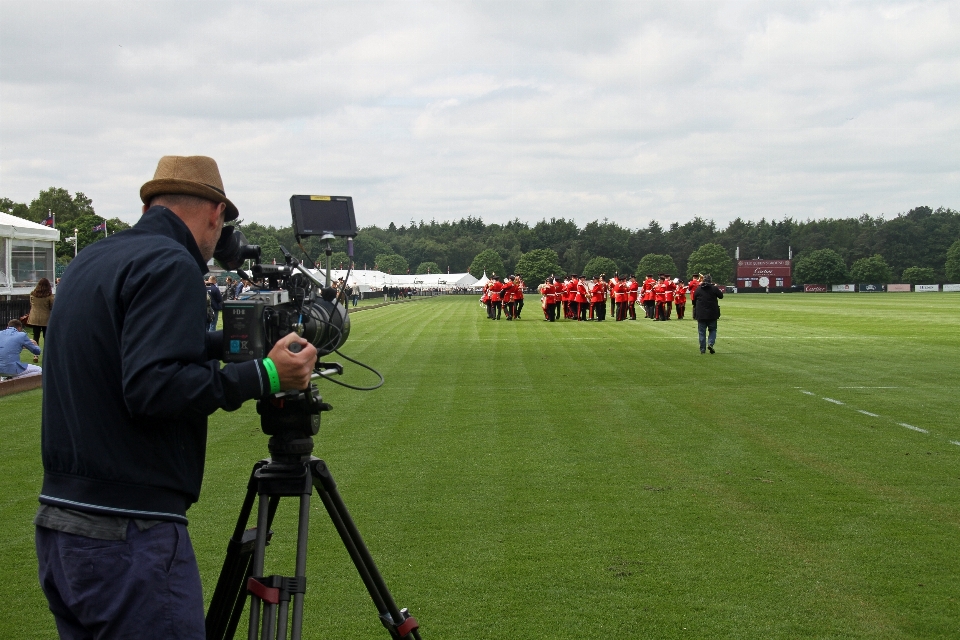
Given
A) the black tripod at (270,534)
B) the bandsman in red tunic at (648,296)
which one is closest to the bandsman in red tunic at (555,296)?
the bandsman in red tunic at (648,296)

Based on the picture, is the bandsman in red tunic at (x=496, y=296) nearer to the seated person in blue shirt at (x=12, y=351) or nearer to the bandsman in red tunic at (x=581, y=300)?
the bandsman in red tunic at (x=581, y=300)

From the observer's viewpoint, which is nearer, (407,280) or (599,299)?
(599,299)

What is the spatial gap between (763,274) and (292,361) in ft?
423

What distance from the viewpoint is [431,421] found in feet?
39.0

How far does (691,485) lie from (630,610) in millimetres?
3130

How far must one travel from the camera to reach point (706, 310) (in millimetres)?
21672

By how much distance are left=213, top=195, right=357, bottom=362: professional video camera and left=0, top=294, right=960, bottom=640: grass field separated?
7.00ft

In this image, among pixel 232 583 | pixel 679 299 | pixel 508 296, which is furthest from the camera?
pixel 508 296

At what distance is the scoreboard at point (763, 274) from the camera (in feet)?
413

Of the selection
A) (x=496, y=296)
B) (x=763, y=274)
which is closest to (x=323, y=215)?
(x=496, y=296)

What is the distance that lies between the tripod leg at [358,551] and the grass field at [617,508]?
1.18 m

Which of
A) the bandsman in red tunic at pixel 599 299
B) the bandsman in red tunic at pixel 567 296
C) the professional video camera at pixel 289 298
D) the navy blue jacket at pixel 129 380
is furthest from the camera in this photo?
the bandsman in red tunic at pixel 567 296

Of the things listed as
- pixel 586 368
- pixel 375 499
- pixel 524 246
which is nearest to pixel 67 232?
pixel 586 368

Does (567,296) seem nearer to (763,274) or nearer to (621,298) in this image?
(621,298)
